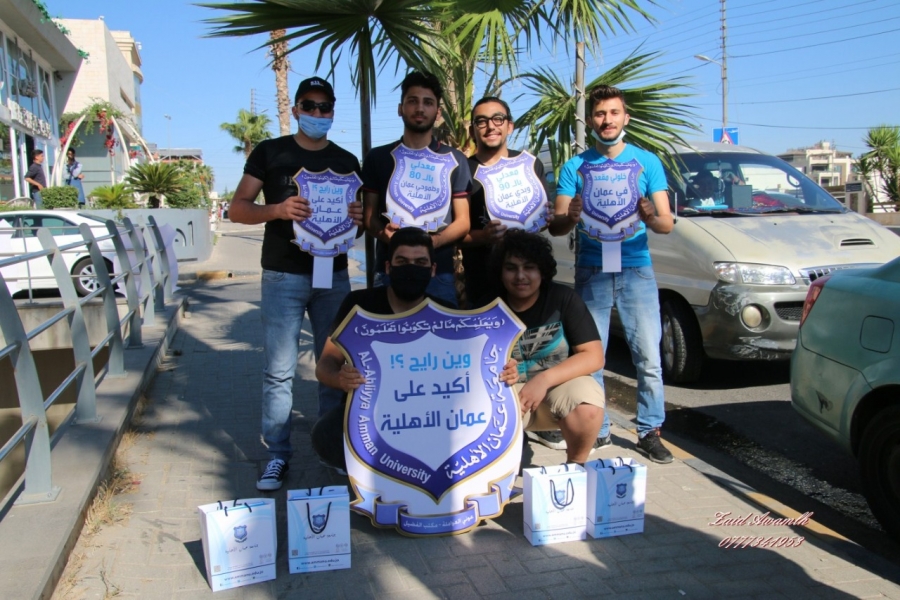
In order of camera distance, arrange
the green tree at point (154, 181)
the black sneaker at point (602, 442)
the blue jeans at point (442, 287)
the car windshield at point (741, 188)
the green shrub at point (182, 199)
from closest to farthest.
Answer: the blue jeans at point (442, 287) → the black sneaker at point (602, 442) → the car windshield at point (741, 188) → the green tree at point (154, 181) → the green shrub at point (182, 199)

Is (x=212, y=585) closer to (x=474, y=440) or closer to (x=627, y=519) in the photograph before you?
(x=474, y=440)

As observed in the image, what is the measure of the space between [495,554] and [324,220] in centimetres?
190

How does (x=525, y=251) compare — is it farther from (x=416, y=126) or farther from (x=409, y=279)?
(x=416, y=126)

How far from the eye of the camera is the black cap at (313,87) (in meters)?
4.11

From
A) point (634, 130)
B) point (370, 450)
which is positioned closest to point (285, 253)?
point (370, 450)

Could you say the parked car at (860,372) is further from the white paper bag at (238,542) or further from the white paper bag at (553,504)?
the white paper bag at (238,542)

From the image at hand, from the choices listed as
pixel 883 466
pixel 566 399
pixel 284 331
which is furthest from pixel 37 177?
pixel 883 466

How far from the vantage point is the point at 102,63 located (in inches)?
1460

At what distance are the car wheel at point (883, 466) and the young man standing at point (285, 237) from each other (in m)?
2.77

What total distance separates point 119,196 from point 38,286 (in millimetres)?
7090

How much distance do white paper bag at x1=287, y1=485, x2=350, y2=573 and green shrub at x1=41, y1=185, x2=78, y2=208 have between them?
657 inches

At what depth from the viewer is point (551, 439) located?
4.99 meters

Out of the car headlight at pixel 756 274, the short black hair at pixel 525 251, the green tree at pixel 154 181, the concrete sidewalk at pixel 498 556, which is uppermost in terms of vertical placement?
the green tree at pixel 154 181

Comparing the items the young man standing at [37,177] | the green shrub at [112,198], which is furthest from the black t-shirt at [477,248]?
the green shrub at [112,198]
